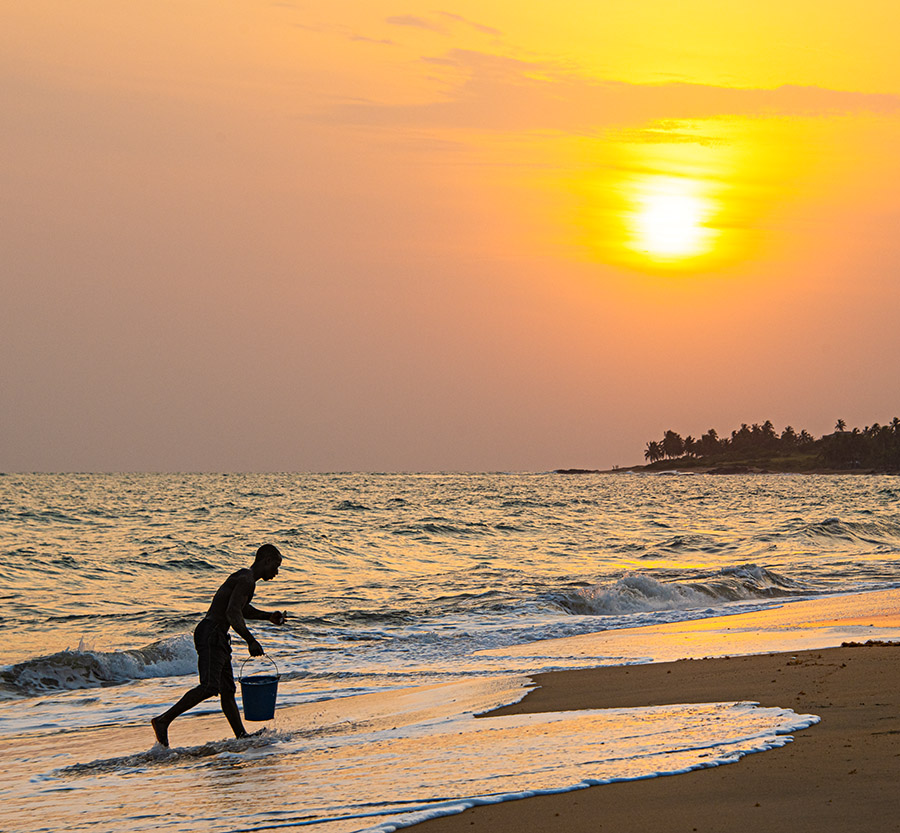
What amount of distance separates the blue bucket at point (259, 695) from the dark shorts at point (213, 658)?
0.51ft

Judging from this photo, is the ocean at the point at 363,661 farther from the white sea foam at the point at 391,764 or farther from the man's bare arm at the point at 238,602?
the man's bare arm at the point at 238,602

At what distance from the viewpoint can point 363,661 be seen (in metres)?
14.4

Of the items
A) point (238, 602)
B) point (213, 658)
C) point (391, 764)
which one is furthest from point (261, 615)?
point (391, 764)

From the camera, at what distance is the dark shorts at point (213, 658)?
335 inches

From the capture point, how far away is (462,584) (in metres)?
24.1

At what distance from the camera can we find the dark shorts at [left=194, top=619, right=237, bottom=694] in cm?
852

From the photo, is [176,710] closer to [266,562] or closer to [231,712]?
[231,712]

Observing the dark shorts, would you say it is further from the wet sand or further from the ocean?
the wet sand

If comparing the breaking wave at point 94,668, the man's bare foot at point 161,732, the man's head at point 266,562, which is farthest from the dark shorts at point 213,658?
the breaking wave at point 94,668

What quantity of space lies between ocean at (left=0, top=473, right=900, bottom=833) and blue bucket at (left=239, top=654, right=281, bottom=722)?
0.24 meters

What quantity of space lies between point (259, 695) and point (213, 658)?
0.52 metres

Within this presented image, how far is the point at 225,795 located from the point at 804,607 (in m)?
15.3

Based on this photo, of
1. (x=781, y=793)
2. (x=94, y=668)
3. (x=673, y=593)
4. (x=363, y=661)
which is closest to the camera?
(x=781, y=793)

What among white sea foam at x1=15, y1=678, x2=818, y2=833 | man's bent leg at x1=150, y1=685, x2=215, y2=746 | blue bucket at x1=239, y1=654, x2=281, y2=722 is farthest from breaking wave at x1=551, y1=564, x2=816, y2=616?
man's bent leg at x1=150, y1=685, x2=215, y2=746
